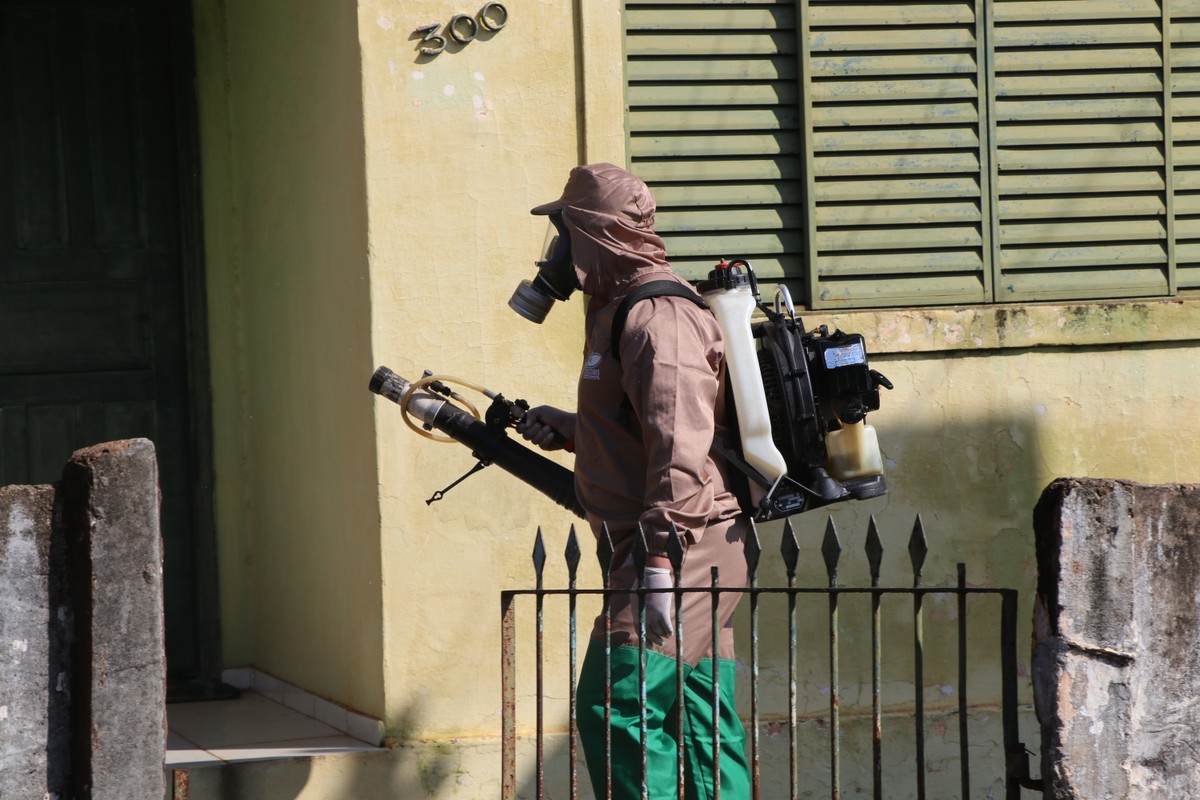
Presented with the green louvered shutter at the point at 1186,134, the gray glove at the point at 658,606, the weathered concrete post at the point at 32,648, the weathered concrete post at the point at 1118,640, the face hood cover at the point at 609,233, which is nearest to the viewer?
the weathered concrete post at the point at 32,648

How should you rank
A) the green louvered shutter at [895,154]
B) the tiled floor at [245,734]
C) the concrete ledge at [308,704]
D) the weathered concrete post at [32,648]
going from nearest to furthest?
1. the weathered concrete post at [32,648]
2. the tiled floor at [245,734]
3. the concrete ledge at [308,704]
4. the green louvered shutter at [895,154]

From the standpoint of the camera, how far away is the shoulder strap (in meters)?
3.86

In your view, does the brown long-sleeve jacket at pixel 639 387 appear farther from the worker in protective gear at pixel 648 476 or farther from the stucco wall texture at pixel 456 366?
the stucco wall texture at pixel 456 366

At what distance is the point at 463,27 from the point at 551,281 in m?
1.32

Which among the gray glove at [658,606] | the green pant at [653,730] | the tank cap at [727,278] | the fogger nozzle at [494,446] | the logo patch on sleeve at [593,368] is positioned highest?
the tank cap at [727,278]

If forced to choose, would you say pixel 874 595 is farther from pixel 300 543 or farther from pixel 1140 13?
pixel 1140 13

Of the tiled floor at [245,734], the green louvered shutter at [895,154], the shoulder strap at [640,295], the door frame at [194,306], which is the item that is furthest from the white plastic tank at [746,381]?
the door frame at [194,306]

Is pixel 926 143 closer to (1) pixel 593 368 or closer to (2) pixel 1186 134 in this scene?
(2) pixel 1186 134

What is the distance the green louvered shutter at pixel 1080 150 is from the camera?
218 inches

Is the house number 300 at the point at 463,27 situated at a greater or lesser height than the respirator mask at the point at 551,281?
greater

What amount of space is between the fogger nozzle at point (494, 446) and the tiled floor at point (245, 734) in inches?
50.6

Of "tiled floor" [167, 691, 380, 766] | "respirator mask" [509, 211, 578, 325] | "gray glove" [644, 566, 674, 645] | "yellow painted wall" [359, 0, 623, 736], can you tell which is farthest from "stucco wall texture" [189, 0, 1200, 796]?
"gray glove" [644, 566, 674, 645]

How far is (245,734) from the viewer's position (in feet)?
17.3

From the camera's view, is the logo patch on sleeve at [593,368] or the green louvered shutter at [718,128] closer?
the logo patch on sleeve at [593,368]
